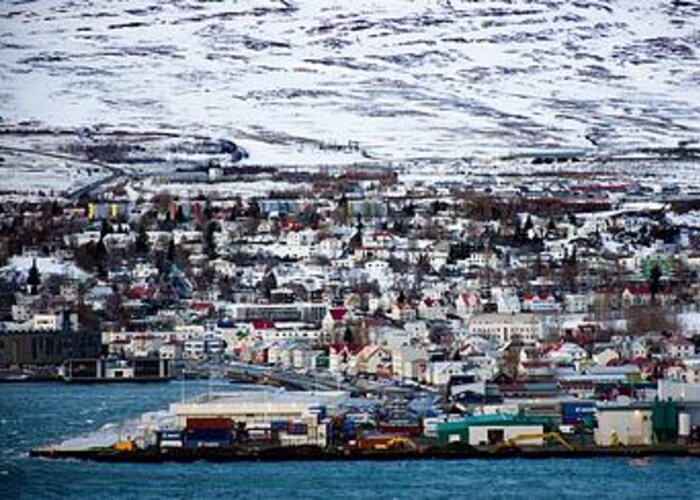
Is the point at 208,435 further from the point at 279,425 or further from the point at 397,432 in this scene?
the point at 397,432

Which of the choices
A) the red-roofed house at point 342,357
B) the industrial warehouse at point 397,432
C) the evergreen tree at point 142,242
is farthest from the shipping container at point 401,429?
the evergreen tree at point 142,242

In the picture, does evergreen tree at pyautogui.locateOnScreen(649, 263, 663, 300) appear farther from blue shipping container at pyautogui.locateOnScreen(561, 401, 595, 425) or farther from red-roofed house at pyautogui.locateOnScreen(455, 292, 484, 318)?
blue shipping container at pyautogui.locateOnScreen(561, 401, 595, 425)

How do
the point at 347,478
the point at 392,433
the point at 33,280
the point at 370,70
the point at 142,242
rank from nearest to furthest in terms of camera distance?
1. the point at 347,478
2. the point at 392,433
3. the point at 33,280
4. the point at 142,242
5. the point at 370,70

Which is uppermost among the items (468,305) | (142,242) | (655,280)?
(142,242)

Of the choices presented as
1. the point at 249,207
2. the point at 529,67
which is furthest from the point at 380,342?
the point at 529,67

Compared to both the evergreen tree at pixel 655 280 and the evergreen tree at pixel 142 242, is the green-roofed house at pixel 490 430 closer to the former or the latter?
the evergreen tree at pixel 655 280

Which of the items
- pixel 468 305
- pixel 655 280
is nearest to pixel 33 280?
pixel 468 305
